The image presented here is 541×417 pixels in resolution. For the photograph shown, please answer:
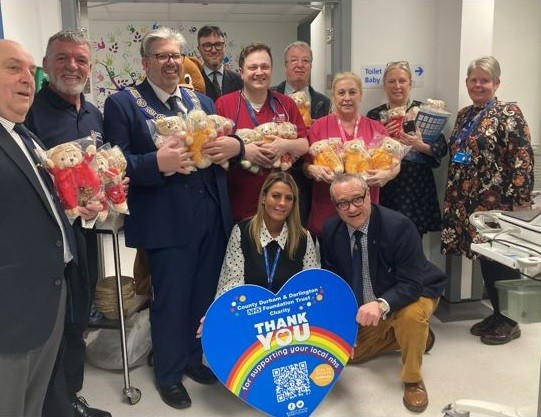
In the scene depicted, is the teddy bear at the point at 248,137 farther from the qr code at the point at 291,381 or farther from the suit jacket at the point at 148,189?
the qr code at the point at 291,381

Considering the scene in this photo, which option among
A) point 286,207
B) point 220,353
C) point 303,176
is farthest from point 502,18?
point 220,353

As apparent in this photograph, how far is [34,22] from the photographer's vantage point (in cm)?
308

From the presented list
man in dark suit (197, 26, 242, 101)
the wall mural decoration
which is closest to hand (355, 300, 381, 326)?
man in dark suit (197, 26, 242, 101)

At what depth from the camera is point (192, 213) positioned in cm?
234

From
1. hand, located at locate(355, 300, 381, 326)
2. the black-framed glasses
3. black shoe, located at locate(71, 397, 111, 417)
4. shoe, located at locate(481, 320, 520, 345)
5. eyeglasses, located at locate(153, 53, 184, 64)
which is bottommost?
shoe, located at locate(481, 320, 520, 345)

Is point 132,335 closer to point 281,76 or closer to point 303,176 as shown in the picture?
point 303,176

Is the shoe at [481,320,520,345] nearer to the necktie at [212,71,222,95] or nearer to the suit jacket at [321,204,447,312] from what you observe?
the suit jacket at [321,204,447,312]

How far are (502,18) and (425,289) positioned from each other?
293 cm

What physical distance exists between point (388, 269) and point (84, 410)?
1.52m

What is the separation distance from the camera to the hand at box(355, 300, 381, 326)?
2.31 meters

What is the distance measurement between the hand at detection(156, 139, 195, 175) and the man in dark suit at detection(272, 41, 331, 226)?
0.75 metres

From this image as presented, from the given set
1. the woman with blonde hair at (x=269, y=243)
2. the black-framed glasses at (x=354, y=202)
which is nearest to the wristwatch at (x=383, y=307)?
the woman with blonde hair at (x=269, y=243)

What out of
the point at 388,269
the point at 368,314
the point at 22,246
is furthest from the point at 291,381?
the point at 22,246

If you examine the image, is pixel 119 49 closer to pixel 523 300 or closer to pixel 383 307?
pixel 383 307
